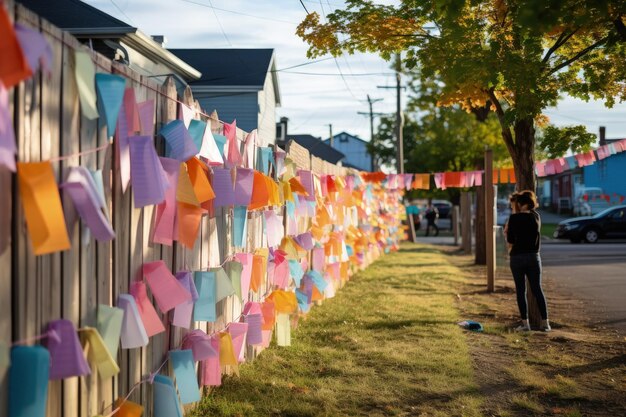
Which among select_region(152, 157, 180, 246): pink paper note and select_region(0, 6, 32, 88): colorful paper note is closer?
select_region(0, 6, 32, 88): colorful paper note

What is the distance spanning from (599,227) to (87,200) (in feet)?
99.9

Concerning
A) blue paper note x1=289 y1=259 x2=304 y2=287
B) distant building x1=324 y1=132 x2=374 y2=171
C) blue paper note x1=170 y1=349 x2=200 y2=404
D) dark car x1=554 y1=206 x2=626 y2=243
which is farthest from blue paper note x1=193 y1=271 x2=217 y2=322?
distant building x1=324 y1=132 x2=374 y2=171

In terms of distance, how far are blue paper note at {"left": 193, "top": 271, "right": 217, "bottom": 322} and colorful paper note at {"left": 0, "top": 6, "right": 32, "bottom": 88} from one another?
2678 mm

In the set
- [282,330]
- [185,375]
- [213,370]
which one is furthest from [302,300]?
[185,375]

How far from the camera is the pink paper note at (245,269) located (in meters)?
6.44

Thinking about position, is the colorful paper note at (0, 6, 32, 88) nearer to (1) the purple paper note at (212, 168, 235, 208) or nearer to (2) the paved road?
(1) the purple paper note at (212, 168, 235, 208)

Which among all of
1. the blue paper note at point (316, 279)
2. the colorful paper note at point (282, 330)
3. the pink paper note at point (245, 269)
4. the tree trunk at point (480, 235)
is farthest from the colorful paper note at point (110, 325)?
the tree trunk at point (480, 235)

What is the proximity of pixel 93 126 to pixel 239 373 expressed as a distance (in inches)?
141

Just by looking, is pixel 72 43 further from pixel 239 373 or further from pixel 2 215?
pixel 239 373

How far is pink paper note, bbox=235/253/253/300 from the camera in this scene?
6.44 meters

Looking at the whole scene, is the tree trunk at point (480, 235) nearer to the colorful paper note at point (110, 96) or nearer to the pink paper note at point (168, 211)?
the pink paper note at point (168, 211)

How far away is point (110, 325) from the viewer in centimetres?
363

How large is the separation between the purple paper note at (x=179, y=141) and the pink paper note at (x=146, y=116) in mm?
240

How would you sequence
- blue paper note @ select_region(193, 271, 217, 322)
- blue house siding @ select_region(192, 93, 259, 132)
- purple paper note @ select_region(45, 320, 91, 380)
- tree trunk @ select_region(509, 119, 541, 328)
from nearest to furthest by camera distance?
purple paper note @ select_region(45, 320, 91, 380)
blue paper note @ select_region(193, 271, 217, 322)
tree trunk @ select_region(509, 119, 541, 328)
blue house siding @ select_region(192, 93, 259, 132)
